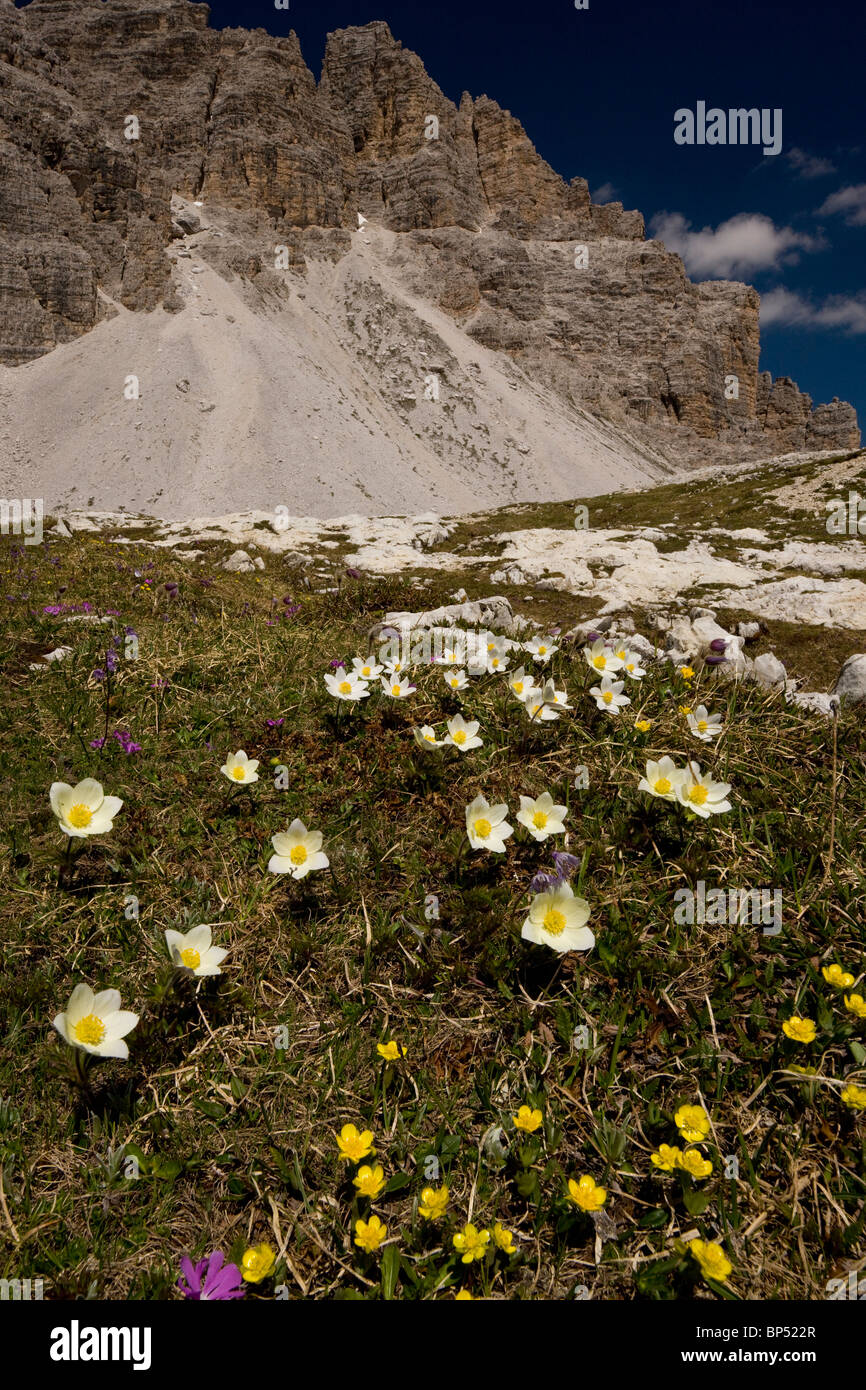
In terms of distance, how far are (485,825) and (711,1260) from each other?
1499mm

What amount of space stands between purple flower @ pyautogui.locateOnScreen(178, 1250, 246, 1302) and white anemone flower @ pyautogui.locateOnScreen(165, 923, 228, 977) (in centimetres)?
79

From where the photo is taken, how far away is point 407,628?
562cm

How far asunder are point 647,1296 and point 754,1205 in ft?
1.33

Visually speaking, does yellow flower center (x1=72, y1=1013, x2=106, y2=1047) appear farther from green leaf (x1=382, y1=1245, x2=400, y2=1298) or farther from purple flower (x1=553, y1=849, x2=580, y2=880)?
purple flower (x1=553, y1=849, x2=580, y2=880)

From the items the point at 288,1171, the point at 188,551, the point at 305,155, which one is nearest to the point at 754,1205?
the point at 288,1171

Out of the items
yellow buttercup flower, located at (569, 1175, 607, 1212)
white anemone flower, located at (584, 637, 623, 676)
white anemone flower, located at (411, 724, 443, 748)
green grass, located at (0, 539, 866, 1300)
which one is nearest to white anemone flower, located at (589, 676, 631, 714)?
green grass, located at (0, 539, 866, 1300)

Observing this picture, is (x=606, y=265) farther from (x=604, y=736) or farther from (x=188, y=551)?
(x=604, y=736)

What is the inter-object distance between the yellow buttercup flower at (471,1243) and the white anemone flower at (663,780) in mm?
1798

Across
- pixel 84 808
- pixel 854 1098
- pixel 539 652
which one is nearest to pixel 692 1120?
pixel 854 1098

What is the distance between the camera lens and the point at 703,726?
3541 millimetres

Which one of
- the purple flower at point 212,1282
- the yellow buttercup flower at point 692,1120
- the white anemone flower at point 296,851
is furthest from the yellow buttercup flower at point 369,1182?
the white anemone flower at point 296,851

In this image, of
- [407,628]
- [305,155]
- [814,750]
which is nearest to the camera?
[814,750]

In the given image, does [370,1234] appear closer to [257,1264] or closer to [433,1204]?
[433,1204]

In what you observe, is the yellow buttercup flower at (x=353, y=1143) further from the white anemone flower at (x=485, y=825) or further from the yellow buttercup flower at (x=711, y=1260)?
the white anemone flower at (x=485, y=825)
